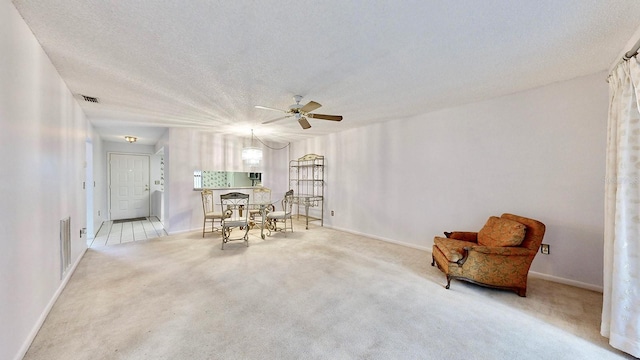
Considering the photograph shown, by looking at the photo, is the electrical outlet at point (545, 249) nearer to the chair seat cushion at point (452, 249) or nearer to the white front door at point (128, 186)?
the chair seat cushion at point (452, 249)

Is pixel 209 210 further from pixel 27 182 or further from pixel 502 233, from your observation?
pixel 502 233

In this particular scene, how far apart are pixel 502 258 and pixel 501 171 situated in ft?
4.59

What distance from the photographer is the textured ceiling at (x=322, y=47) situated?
1.65 meters

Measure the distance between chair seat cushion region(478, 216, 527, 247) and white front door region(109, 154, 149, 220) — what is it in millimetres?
8619

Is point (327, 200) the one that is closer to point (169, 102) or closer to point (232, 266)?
point (232, 266)

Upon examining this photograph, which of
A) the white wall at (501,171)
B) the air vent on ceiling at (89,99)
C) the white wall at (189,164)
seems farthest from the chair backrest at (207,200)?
the white wall at (501,171)

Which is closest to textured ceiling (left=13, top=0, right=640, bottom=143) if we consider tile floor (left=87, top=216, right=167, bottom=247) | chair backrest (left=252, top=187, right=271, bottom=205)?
tile floor (left=87, top=216, right=167, bottom=247)

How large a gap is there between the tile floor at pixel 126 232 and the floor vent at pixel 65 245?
1.80m

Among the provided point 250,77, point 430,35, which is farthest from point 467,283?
point 250,77

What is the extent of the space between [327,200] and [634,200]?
491 cm

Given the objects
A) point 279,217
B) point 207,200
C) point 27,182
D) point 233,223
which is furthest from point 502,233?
point 207,200

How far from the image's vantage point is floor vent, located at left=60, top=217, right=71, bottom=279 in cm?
263

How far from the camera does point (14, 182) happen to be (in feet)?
5.39

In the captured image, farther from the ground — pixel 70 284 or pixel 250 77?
pixel 250 77
